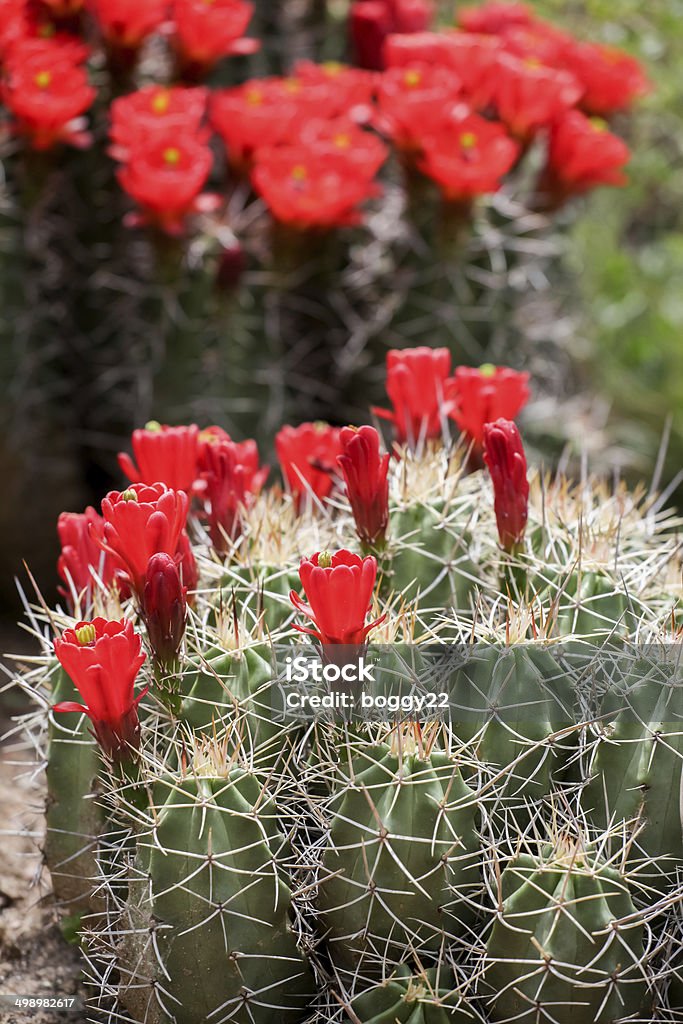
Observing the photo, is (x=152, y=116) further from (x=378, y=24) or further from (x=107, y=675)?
(x=107, y=675)

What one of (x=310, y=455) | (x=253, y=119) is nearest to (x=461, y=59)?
(x=253, y=119)

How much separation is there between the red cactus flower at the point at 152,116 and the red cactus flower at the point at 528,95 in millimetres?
749

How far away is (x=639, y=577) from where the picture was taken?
1693 millimetres

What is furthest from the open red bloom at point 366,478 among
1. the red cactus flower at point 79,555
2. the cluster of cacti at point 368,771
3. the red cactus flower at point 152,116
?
the red cactus flower at point 152,116

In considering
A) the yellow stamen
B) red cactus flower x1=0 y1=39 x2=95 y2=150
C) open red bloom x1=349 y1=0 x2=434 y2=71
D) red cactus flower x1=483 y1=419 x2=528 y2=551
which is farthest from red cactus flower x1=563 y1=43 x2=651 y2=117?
the yellow stamen

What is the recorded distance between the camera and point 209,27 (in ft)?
9.18

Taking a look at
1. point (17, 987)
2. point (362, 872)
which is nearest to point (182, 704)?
point (362, 872)

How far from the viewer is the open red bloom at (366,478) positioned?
5.10 ft

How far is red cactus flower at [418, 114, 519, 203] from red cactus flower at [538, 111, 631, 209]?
9.4 inches

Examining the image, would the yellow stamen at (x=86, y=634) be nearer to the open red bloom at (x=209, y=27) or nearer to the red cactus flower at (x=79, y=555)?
the red cactus flower at (x=79, y=555)

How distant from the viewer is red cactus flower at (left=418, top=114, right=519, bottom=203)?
8.45 ft

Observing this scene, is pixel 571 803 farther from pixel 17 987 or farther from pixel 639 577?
pixel 17 987

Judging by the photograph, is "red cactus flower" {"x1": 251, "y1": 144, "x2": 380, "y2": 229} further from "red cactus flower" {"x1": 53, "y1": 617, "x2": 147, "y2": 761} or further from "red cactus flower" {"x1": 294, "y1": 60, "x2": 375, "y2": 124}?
"red cactus flower" {"x1": 53, "y1": 617, "x2": 147, "y2": 761}

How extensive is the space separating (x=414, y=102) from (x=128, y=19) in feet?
→ 2.36
